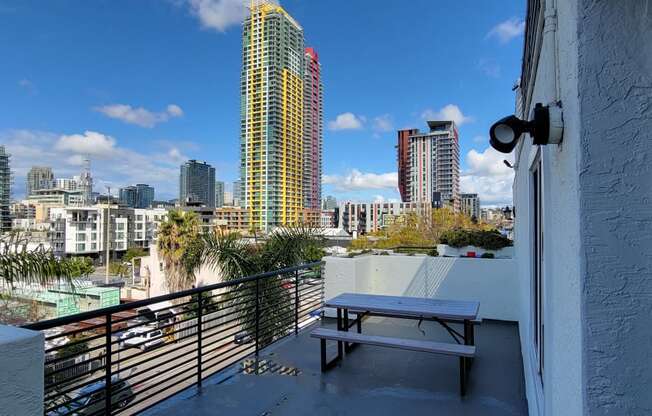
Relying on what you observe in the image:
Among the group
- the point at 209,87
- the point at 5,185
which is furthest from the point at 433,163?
the point at 5,185

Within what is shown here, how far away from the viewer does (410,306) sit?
162 inches

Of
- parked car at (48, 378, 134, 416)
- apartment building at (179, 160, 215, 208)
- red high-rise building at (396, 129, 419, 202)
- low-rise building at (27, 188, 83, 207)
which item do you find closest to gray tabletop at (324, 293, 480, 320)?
parked car at (48, 378, 134, 416)

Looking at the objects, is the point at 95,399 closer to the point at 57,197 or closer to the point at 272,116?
the point at 272,116

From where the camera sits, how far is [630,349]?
2.82ft

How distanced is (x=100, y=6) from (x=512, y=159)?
26.9 meters

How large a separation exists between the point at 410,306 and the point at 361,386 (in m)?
0.98

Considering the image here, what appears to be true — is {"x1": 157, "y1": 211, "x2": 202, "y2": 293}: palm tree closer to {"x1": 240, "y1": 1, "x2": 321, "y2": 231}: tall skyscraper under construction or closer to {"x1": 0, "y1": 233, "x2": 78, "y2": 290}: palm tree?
{"x1": 0, "y1": 233, "x2": 78, "y2": 290}: palm tree

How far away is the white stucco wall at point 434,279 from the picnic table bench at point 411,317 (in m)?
1.69

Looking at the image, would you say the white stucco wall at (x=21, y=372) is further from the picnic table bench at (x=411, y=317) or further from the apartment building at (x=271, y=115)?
the apartment building at (x=271, y=115)

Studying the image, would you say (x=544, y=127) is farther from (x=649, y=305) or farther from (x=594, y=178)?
(x=649, y=305)

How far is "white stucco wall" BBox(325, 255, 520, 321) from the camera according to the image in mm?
6246

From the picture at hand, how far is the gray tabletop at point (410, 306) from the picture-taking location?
378cm

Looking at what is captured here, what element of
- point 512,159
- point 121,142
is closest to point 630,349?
point 512,159

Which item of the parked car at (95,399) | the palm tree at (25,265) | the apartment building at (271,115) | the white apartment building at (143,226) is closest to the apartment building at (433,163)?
the apartment building at (271,115)
